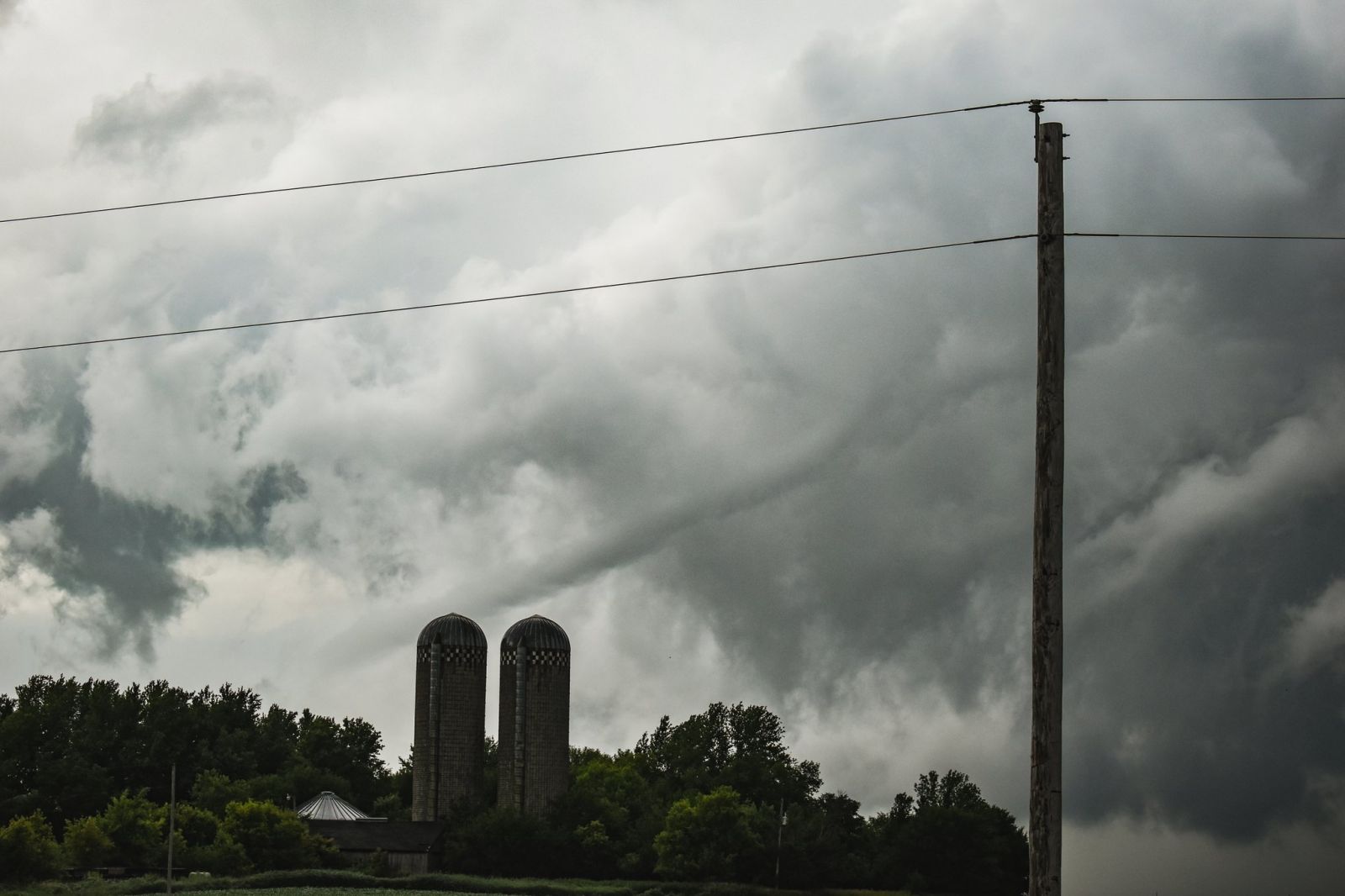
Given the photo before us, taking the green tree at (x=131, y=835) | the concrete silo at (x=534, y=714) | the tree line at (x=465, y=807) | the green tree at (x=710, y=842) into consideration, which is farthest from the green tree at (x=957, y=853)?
the green tree at (x=131, y=835)

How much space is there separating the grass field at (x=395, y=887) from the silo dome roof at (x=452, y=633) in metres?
16.6

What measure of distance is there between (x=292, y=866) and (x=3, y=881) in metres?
14.5

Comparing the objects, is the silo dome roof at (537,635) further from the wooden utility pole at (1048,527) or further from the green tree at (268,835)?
the wooden utility pole at (1048,527)

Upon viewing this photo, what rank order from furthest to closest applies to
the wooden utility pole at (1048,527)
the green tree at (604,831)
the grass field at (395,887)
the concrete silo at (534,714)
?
the concrete silo at (534,714) < the green tree at (604,831) < the grass field at (395,887) < the wooden utility pole at (1048,527)

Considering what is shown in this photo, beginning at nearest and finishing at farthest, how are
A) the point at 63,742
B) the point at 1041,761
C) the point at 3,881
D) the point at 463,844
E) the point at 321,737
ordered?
the point at 1041,761
the point at 3,881
the point at 463,844
the point at 63,742
the point at 321,737

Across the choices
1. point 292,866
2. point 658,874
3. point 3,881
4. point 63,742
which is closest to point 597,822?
point 658,874

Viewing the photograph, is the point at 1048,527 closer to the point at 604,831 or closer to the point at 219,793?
the point at 604,831

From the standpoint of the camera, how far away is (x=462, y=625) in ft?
286

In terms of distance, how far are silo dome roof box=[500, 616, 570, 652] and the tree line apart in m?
8.56

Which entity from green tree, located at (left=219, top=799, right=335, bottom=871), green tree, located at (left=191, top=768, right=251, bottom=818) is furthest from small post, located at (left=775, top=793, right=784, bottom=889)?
green tree, located at (left=191, top=768, right=251, bottom=818)

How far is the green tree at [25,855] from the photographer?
2400 inches

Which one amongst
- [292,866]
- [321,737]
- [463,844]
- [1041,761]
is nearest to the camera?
[1041,761]

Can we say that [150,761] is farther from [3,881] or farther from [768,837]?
[768,837]

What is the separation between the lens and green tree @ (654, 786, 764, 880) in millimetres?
72188
